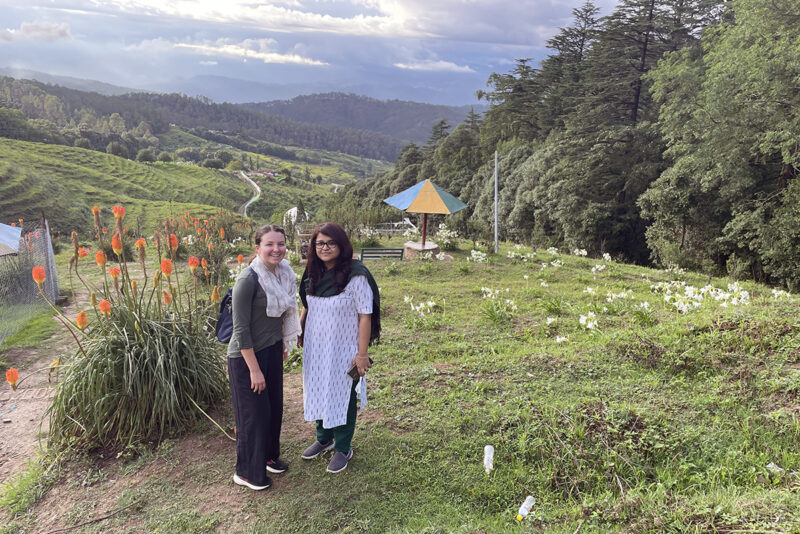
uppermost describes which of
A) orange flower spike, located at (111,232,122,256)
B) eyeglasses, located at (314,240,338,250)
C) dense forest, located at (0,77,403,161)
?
→ dense forest, located at (0,77,403,161)

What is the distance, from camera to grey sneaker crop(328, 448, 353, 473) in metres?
3.01

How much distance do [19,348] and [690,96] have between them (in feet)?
65.3

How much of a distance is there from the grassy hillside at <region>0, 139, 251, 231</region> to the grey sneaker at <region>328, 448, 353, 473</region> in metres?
16.8

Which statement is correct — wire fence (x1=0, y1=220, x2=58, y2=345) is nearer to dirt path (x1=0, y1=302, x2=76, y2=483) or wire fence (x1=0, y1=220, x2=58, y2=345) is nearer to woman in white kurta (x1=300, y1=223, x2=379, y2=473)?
dirt path (x1=0, y1=302, x2=76, y2=483)

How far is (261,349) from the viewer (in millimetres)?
2783

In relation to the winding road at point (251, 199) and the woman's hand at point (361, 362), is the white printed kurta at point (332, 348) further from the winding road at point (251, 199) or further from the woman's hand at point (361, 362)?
the winding road at point (251, 199)

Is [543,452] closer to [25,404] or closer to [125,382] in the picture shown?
[125,382]

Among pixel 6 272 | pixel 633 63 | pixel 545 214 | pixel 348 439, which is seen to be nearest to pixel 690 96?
pixel 633 63

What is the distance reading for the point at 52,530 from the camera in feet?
8.82

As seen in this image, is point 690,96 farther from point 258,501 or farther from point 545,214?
point 258,501

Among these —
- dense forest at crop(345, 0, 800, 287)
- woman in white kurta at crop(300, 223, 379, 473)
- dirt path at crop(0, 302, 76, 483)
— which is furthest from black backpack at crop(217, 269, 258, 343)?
dense forest at crop(345, 0, 800, 287)

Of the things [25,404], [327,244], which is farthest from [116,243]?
[25,404]

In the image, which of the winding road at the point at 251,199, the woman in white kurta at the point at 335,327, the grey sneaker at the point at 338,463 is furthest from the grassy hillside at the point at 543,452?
the winding road at the point at 251,199

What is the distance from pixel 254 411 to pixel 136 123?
13108cm
